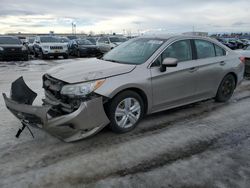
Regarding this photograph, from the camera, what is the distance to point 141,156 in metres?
3.88

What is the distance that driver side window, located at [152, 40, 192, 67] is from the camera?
5051 mm

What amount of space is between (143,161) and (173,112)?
2328 millimetres

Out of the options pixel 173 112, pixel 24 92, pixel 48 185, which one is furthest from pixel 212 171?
pixel 24 92

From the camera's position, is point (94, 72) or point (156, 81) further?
point (156, 81)

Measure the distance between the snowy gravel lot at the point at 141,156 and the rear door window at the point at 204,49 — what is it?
1399mm

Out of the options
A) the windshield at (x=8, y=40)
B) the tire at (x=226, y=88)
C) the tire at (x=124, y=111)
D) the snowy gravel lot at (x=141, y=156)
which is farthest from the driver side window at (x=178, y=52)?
the windshield at (x=8, y=40)

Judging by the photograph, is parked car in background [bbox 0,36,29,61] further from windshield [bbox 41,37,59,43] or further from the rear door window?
the rear door window

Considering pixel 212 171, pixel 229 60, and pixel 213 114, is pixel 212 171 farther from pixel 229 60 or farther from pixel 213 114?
pixel 229 60

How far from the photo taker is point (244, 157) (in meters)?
3.92

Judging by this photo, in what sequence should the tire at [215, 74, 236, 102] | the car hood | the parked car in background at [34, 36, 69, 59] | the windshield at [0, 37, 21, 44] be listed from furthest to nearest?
the parked car in background at [34, 36, 69, 59] < the windshield at [0, 37, 21, 44] < the tire at [215, 74, 236, 102] < the car hood

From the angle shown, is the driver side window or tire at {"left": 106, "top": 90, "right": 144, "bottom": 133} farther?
the driver side window

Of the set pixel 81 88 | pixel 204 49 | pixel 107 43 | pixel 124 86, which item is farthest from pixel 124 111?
pixel 107 43

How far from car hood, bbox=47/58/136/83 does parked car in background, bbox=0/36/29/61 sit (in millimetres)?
14349

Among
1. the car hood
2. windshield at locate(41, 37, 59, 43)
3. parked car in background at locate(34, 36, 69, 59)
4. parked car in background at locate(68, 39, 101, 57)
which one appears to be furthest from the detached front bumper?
parked car in background at locate(68, 39, 101, 57)
